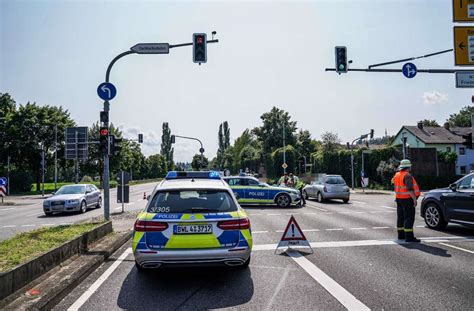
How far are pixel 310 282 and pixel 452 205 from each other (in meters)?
6.29

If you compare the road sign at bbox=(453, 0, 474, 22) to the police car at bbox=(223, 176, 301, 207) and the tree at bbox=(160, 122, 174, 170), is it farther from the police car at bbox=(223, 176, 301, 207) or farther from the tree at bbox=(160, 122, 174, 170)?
the tree at bbox=(160, 122, 174, 170)

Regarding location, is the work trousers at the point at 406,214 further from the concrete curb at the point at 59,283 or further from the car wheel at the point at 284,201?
the car wheel at the point at 284,201

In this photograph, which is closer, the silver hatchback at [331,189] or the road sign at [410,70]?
the road sign at [410,70]

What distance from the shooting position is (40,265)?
5559mm

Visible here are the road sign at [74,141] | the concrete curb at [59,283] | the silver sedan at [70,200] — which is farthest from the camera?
the road sign at [74,141]

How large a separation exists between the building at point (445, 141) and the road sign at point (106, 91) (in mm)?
51130

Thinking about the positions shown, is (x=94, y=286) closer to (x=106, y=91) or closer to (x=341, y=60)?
(x=106, y=91)

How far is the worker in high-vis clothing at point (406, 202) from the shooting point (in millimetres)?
8633

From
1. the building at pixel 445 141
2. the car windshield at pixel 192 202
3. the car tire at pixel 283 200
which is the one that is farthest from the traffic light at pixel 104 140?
the building at pixel 445 141

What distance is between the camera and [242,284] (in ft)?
18.1

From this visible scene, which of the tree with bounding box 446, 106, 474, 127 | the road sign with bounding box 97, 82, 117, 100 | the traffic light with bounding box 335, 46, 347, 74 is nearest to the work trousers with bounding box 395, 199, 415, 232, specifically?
the traffic light with bounding box 335, 46, 347, 74

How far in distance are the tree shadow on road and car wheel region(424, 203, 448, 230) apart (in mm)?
6717

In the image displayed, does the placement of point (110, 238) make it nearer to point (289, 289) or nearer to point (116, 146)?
point (116, 146)

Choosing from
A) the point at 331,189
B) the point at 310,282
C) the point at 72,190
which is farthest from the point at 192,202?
the point at 331,189
